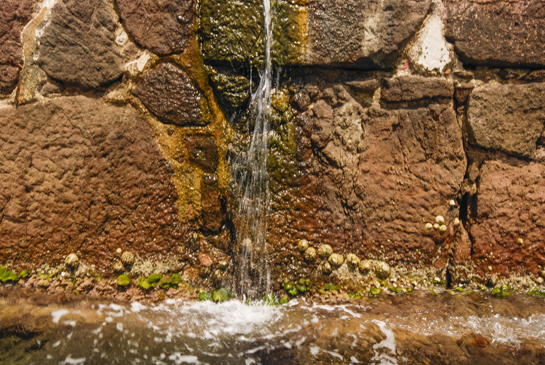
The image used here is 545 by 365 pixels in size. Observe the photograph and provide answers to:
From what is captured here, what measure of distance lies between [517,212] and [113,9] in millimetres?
2583

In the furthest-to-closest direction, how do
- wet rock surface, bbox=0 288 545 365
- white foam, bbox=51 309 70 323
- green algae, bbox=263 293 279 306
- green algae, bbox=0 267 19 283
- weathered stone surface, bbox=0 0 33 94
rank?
1. green algae, bbox=263 293 279 306
2. green algae, bbox=0 267 19 283
3. weathered stone surface, bbox=0 0 33 94
4. white foam, bbox=51 309 70 323
5. wet rock surface, bbox=0 288 545 365

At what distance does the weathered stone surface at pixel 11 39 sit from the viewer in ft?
6.68

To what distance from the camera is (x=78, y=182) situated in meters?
2.18

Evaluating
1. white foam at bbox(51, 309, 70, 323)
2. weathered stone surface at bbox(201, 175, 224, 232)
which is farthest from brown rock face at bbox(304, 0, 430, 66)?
white foam at bbox(51, 309, 70, 323)

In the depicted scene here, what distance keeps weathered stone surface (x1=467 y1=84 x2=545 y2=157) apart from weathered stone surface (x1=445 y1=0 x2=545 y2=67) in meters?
0.16

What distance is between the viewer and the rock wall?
211 centimetres

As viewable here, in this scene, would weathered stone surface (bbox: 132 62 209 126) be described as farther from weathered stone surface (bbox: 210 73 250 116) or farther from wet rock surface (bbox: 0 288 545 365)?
wet rock surface (bbox: 0 288 545 365)

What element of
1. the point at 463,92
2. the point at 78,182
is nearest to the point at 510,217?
the point at 463,92

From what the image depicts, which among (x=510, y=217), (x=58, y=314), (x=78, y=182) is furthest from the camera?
(x=510, y=217)

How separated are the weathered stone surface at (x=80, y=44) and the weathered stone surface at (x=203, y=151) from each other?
575 millimetres

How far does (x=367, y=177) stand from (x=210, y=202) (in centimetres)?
95

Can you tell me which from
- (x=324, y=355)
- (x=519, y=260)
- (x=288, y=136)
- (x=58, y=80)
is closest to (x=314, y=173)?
(x=288, y=136)

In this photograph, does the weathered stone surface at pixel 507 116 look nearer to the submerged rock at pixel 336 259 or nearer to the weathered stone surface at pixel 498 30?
the weathered stone surface at pixel 498 30

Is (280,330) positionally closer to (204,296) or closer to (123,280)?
(204,296)
